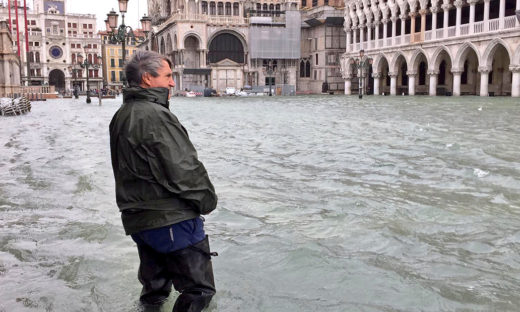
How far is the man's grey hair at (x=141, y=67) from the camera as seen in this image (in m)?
2.86

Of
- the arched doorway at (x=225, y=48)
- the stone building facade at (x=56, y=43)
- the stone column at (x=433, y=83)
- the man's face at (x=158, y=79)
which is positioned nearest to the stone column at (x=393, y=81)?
the stone column at (x=433, y=83)

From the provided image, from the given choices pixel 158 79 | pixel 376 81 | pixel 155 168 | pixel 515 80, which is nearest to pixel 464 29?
pixel 515 80

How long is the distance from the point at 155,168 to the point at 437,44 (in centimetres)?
3920

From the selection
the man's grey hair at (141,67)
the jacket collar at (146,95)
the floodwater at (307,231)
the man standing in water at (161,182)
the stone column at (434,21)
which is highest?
the stone column at (434,21)

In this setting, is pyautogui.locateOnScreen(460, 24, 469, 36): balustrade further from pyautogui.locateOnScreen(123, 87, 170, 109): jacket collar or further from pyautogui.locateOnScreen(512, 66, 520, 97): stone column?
pyautogui.locateOnScreen(123, 87, 170, 109): jacket collar

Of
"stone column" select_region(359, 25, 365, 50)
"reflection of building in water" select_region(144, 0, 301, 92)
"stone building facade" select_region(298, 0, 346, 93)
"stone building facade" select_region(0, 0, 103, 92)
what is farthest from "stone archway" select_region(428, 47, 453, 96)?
"stone building facade" select_region(0, 0, 103, 92)

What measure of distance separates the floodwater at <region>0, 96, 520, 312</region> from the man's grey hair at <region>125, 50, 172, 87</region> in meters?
1.45

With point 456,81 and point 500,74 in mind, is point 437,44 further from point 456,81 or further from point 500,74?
point 500,74

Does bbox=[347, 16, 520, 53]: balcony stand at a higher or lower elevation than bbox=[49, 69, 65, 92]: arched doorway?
higher

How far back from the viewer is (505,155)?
31.7ft

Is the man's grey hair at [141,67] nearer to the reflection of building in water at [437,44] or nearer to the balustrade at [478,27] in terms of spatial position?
the reflection of building in water at [437,44]

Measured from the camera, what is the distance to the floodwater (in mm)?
3723

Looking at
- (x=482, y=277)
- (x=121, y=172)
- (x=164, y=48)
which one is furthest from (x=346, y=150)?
(x=164, y=48)

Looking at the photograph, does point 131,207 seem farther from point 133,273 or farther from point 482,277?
point 482,277
